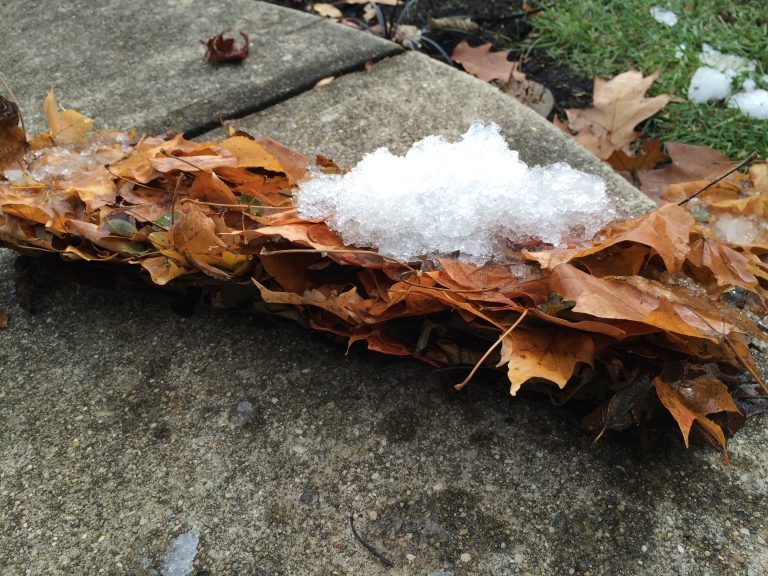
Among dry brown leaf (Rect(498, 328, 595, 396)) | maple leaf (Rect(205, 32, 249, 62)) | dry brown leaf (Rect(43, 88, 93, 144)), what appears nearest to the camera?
dry brown leaf (Rect(498, 328, 595, 396))

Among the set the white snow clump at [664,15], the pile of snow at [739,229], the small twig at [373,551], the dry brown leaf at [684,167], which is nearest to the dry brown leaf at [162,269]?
the small twig at [373,551]

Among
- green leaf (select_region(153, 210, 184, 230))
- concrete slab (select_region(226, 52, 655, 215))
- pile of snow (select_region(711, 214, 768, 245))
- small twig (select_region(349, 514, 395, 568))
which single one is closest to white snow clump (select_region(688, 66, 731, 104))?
concrete slab (select_region(226, 52, 655, 215))

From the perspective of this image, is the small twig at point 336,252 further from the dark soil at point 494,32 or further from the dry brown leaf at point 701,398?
the dark soil at point 494,32

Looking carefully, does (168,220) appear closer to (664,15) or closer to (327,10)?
(327,10)

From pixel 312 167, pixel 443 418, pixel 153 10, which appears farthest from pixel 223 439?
pixel 153 10

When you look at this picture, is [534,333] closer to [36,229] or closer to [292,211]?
[292,211]

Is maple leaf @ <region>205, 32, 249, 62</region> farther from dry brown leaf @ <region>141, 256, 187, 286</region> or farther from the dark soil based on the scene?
dry brown leaf @ <region>141, 256, 187, 286</region>

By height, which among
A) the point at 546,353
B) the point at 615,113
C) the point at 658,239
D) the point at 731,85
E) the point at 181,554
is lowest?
the point at 181,554

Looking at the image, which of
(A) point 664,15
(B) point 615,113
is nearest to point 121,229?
(B) point 615,113
